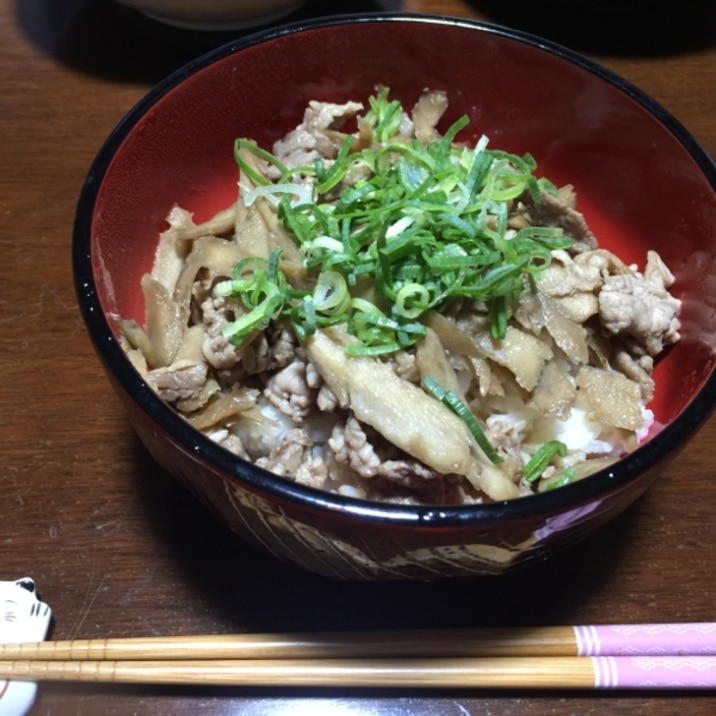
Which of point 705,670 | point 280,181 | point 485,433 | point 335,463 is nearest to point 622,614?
point 705,670

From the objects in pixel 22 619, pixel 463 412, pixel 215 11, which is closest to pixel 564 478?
pixel 463 412

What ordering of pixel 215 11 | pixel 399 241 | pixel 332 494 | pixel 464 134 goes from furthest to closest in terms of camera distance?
A: pixel 215 11
pixel 464 134
pixel 399 241
pixel 332 494

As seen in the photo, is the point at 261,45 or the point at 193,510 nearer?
the point at 193,510

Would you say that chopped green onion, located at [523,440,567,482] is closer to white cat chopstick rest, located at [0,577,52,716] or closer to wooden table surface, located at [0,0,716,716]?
wooden table surface, located at [0,0,716,716]

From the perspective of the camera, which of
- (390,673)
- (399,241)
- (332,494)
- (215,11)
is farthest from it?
(215,11)

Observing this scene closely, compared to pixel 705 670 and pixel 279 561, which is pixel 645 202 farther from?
pixel 279 561

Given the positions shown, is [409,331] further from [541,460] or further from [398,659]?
[398,659]

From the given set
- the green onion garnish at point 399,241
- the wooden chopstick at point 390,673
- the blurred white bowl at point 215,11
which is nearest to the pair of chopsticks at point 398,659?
the wooden chopstick at point 390,673
